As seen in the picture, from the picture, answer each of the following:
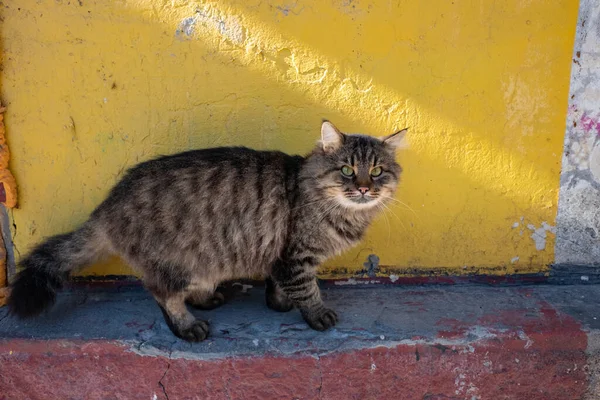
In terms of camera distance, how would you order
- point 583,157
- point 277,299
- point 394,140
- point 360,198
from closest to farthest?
point 360,198, point 394,140, point 277,299, point 583,157

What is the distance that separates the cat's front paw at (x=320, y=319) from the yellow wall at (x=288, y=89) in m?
0.72

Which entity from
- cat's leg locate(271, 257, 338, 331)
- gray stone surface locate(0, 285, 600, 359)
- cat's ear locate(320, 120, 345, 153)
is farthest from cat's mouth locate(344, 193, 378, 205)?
gray stone surface locate(0, 285, 600, 359)

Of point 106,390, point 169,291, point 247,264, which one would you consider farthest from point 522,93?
point 106,390

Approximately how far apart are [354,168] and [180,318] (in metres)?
1.22

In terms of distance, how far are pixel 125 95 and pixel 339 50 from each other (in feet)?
4.17

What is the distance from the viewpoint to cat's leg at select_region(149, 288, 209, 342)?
2.45 meters

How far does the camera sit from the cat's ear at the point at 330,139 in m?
2.38

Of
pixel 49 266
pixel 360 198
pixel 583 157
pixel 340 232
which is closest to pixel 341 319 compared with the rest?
pixel 340 232

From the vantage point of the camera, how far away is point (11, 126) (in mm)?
2699

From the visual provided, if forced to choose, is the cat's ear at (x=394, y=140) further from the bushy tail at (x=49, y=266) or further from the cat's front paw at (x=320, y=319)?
the bushy tail at (x=49, y=266)

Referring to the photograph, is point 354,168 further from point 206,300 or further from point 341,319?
point 206,300

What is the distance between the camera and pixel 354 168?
2.42 m

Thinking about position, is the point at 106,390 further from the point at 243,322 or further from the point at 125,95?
the point at 125,95

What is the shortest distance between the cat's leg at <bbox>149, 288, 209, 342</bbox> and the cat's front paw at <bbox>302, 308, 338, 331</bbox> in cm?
55
